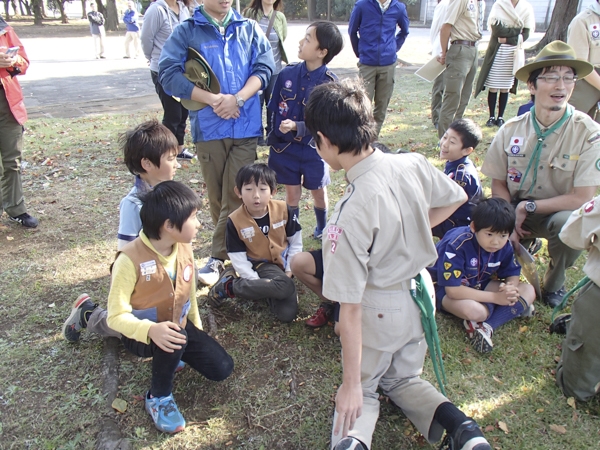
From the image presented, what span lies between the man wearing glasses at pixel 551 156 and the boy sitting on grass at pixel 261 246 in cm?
165

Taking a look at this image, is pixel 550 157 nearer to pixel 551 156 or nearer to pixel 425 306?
pixel 551 156

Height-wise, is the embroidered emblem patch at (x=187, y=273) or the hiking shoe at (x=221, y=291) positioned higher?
the embroidered emblem patch at (x=187, y=273)

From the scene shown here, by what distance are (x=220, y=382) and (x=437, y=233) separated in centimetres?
214

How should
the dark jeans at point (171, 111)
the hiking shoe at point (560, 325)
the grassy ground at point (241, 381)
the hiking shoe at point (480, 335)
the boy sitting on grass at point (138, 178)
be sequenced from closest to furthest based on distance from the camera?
the grassy ground at point (241, 381), the boy sitting on grass at point (138, 178), the hiking shoe at point (480, 335), the hiking shoe at point (560, 325), the dark jeans at point (171, 111)

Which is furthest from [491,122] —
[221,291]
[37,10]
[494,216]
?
[37,10]

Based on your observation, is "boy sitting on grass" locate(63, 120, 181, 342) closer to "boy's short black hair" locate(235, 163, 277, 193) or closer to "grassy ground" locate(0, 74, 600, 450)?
"grassy ground" locate(0, 74, 600, 450)

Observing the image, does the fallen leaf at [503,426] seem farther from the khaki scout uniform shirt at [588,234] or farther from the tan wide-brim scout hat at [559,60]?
the tan wide-brim scout hat at [559,60]

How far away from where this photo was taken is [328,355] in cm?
282

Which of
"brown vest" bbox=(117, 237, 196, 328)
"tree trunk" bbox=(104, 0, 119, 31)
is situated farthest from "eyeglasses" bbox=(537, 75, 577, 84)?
"tree trunk" bbox=(104, 0, 119, 31)

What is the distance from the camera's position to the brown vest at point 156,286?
7.43 ft

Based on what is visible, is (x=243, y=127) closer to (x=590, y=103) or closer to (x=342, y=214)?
(x=342, y=214)

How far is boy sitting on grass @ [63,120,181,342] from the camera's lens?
8.84ft

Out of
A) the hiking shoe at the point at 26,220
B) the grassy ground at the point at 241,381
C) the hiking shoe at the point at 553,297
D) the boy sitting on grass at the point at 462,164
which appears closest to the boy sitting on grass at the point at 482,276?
the grassy ground at the point at 241,381

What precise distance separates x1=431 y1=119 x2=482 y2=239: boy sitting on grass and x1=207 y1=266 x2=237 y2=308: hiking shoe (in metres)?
1.74
